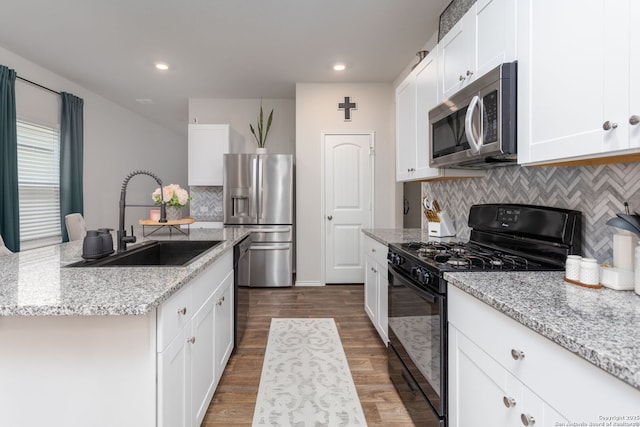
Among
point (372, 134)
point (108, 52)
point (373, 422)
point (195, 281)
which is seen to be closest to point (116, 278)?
point (195, 281)

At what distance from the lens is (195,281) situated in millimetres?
1468

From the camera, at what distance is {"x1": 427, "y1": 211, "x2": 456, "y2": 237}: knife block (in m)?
2.56

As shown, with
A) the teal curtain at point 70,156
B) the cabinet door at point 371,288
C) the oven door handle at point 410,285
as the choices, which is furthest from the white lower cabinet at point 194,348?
the teal curtain at point 70,156

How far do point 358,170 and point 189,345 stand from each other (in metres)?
3.46

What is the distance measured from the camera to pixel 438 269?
4.54 feet

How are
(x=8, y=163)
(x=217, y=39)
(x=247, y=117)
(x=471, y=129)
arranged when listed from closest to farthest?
(x=471, y=129), (x=217, y=39), (x=8, y=163), (x=247, y=117)

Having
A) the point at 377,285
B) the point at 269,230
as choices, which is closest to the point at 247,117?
the point at 269,230

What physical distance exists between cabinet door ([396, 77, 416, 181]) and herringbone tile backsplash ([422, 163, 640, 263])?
0.64 meters

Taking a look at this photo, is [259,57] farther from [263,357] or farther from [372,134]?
[263,357]

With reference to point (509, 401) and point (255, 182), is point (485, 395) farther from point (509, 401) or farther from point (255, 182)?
point (255, 182)

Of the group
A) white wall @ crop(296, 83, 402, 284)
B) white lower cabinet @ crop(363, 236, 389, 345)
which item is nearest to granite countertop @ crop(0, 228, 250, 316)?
white lower cabinet @ crop(363, 236, 389, 345)

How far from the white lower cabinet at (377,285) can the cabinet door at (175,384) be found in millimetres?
1407

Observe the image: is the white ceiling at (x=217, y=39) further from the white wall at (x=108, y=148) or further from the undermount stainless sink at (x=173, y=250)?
the undermount stainless sink at (x=173, y=250)

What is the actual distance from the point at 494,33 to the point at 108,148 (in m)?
5.50
